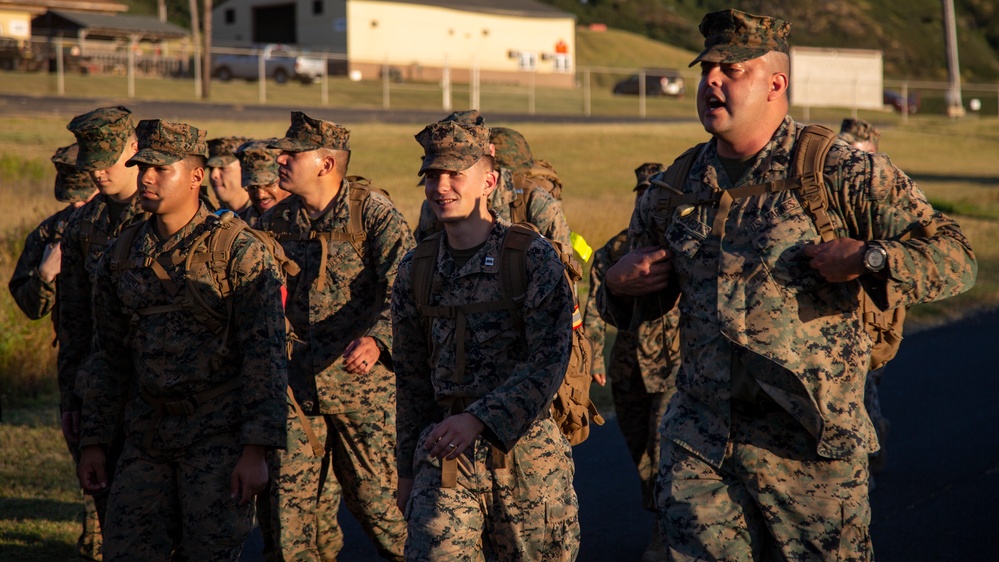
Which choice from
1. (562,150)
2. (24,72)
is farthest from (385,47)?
(562,150)

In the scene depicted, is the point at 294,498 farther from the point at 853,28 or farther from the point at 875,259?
the point at 853,28

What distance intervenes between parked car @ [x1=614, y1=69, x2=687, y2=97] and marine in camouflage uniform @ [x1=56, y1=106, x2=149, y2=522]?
55.1m

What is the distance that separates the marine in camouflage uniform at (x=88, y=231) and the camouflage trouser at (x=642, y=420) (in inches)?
119

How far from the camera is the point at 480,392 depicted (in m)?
4.30

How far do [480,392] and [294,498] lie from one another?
207cm

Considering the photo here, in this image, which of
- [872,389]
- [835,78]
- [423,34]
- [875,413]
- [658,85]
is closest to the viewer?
[872,389]

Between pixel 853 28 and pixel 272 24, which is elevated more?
pixel 853 28

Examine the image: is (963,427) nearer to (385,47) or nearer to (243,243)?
(243,243)

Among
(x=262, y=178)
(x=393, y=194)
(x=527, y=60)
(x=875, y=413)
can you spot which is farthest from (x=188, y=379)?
(x=527, y=60)

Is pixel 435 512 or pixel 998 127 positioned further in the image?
pixel 998 127

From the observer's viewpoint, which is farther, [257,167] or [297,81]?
[297,81]

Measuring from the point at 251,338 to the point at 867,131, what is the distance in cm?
571

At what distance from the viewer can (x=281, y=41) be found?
67250mm

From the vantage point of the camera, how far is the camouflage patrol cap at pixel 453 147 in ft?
14.2
